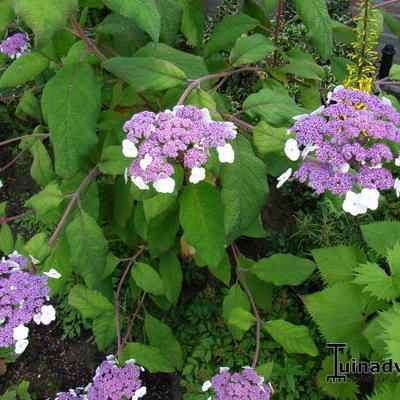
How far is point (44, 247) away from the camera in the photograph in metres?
1.20

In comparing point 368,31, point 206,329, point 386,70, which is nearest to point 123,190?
point 206,329

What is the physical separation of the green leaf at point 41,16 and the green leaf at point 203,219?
518 millimetres

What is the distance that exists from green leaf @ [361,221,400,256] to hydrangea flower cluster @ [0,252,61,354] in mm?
1070

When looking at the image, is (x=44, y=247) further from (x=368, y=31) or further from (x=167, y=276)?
(x=368, y=31)

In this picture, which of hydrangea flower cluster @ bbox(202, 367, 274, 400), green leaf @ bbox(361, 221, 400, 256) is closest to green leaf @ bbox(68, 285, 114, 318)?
hydrangea flower cluster @ bbox(202, 367, 274, 400)

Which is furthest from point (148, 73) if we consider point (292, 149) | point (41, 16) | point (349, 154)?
point (349, 154)

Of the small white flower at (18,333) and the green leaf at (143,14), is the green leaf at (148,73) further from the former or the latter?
the small white flower at (18,333)

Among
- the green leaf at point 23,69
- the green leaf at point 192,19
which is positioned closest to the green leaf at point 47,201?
the green leaf at point 23,69

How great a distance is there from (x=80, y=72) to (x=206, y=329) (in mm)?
1200

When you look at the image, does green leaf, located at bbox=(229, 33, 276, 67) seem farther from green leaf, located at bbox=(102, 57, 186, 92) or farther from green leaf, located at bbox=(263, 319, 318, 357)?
green leaf, located at bbox=(263, 319, 318, 357)

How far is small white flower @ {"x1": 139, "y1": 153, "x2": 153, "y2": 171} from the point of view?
849 millimetres

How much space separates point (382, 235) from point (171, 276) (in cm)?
75

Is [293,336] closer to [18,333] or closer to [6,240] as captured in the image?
[18,333]

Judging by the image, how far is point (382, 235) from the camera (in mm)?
1621
